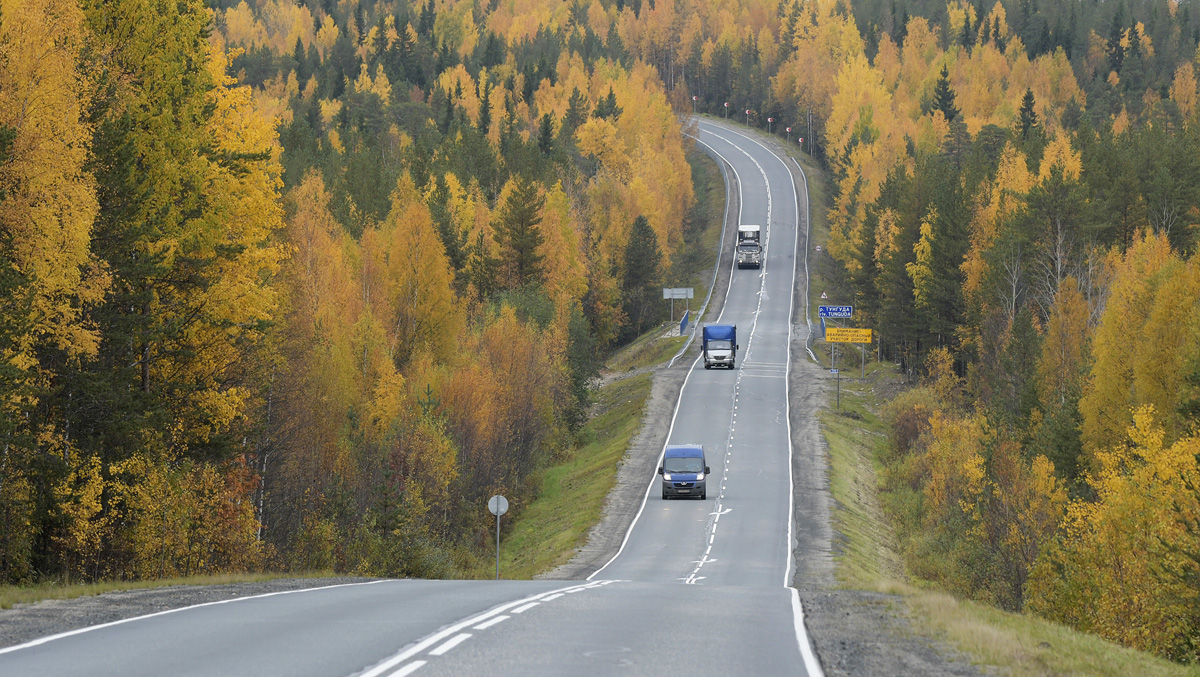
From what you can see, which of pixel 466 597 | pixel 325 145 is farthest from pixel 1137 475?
pixel 325 145

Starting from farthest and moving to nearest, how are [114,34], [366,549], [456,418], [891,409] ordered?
[891,409] < [456,418] < [366,549] < [114,34]

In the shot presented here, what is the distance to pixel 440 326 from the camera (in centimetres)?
6194

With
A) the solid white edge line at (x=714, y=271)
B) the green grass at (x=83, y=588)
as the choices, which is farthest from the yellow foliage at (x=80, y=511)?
the solid white edge line at (x=714, y=271)

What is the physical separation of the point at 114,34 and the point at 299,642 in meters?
20.6

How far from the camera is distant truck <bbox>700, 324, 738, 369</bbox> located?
8344cm

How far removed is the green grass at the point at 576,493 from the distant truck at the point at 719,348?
501cm

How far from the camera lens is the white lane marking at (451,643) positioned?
11.6m

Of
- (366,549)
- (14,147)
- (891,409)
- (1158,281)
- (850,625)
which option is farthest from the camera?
(891,409)

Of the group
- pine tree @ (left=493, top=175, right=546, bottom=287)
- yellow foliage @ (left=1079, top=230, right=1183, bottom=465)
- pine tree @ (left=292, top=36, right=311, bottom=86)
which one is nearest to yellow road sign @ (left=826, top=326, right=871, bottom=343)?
pine tree @ (left=493, top=175, right=546, bottom=287)

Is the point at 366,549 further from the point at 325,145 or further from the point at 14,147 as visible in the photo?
the point at 325,145

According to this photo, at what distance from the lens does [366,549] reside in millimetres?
A: 35438

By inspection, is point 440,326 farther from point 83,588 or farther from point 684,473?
point 83,588

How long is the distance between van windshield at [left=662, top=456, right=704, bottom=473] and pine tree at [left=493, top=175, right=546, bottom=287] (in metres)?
27.8

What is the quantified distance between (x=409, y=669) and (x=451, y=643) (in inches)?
61.8
